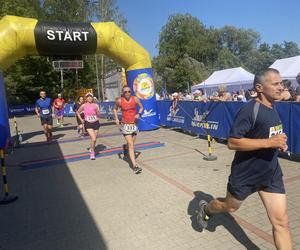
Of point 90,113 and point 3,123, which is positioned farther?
point 3,123

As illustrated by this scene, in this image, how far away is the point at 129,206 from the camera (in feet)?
17.3

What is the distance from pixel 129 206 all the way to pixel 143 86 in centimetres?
910

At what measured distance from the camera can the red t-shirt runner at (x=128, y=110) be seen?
7422 mm

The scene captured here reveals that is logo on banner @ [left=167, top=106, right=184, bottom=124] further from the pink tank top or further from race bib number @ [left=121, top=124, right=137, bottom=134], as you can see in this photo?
race bib number @ [left=121, top=124, right=137, bottom=134]

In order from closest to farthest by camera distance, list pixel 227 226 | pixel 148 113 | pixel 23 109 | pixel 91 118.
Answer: pixel 227 226, pixel 91 118, pixel 148 113, pixel 23 109

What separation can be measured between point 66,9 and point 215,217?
43.2 meters

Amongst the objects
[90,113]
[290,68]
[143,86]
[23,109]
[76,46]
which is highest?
[76,46]

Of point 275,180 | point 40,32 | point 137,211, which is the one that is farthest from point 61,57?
point 275,180

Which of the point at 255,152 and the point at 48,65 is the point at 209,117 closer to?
the point at 255,152

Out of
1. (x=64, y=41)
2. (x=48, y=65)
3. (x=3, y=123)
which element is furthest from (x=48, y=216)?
(x=48, y=65)

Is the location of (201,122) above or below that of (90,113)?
below

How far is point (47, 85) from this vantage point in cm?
4228

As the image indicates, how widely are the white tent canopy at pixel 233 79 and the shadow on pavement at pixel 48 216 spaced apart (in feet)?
60.6

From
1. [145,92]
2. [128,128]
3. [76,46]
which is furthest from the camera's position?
[145,92]
